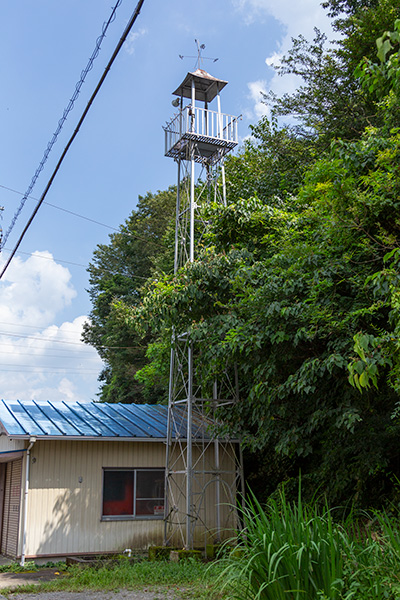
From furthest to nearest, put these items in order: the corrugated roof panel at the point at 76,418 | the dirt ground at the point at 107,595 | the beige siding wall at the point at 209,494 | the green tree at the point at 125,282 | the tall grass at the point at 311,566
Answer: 1. the green tree at the point at 125,282
2. the beige siding wall at the point at 209,494
3. the corrugated roof panel at the point at 76,418
4. the dirt ground at the point at 107,595
5. the tall grass at the point at 311,566

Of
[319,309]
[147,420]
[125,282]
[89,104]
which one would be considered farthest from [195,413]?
[125,282]

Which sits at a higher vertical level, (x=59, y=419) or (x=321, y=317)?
(x=321, y=317)

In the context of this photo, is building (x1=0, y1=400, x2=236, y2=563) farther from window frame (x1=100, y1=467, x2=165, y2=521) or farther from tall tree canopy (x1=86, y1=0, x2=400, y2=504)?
tall tree canopy (x1=86, y1=0, x2=400, y2=504)

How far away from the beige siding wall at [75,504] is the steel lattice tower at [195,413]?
100 cm

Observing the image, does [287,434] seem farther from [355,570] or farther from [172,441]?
[355,570]

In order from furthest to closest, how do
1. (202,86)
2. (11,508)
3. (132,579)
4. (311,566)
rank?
(202,86) < (11,508) < (132,579) < (311,566)

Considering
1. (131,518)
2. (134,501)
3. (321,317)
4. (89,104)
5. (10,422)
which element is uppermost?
(89,104)

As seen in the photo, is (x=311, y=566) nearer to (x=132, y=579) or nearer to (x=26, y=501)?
(x=132, y=579)

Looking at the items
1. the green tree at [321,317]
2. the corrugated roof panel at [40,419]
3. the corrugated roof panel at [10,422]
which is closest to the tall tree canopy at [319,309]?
the green tree at [321,317]

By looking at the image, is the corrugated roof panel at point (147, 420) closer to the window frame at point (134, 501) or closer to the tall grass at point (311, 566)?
the window frame at point (134, 501)

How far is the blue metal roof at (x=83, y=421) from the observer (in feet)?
41.0

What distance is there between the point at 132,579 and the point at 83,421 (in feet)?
17.2

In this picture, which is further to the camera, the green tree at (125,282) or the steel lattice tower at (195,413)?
the green tree at (125,282)

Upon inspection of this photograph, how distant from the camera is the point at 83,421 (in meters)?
13.8
